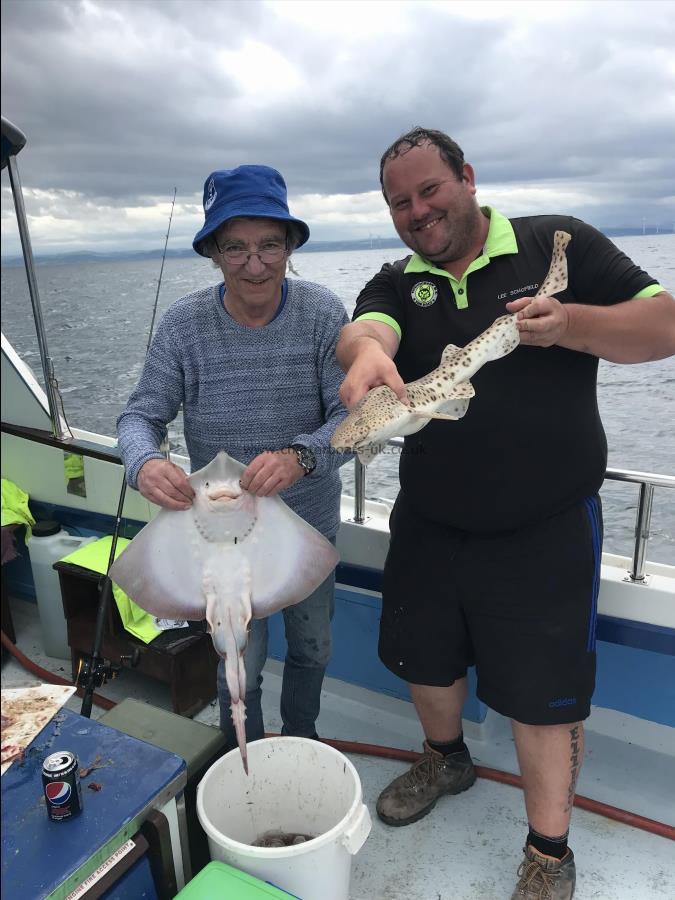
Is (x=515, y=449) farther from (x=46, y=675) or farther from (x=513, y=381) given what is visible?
(x=46, y=675)

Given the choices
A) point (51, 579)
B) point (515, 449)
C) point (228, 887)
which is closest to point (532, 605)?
point (515, 449)

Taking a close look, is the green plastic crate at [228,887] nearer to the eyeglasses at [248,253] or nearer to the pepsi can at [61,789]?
the pepsi can at [61,789]

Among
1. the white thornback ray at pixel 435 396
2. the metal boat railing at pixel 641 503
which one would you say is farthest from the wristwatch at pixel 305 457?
the metal boat railing at pixel 641 503

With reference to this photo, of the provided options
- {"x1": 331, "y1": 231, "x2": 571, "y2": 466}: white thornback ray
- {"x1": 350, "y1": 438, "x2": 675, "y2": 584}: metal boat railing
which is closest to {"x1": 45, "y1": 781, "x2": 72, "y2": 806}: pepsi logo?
{"x1": 331, "y1": 231, "x2": 571, "y2": 466}: white thornback ray

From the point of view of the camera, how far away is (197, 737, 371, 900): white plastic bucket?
1883 millimetres

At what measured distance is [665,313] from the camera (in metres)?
1.87

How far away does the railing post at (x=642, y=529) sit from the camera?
2418 millimetres

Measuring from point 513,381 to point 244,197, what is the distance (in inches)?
39.0

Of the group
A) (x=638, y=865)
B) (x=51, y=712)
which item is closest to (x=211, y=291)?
(x=51, y=712)

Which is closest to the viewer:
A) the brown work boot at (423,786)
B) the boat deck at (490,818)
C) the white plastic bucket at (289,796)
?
the white plastic bucket at (289,796)

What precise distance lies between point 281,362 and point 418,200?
2.15 ft

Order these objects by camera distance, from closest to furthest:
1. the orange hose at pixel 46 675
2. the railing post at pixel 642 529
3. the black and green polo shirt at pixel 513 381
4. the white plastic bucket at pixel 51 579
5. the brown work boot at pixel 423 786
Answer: the black and green polo shirt at pixel 513 381
the railing post at pixel 642 529
the brown work boot at pixel 423 786
the orange hose at pixel 46 675
the white plastic bucket at pixel 51 579

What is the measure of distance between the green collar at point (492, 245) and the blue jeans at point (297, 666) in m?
1.13

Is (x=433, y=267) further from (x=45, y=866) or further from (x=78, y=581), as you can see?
(x=78, y=581)
